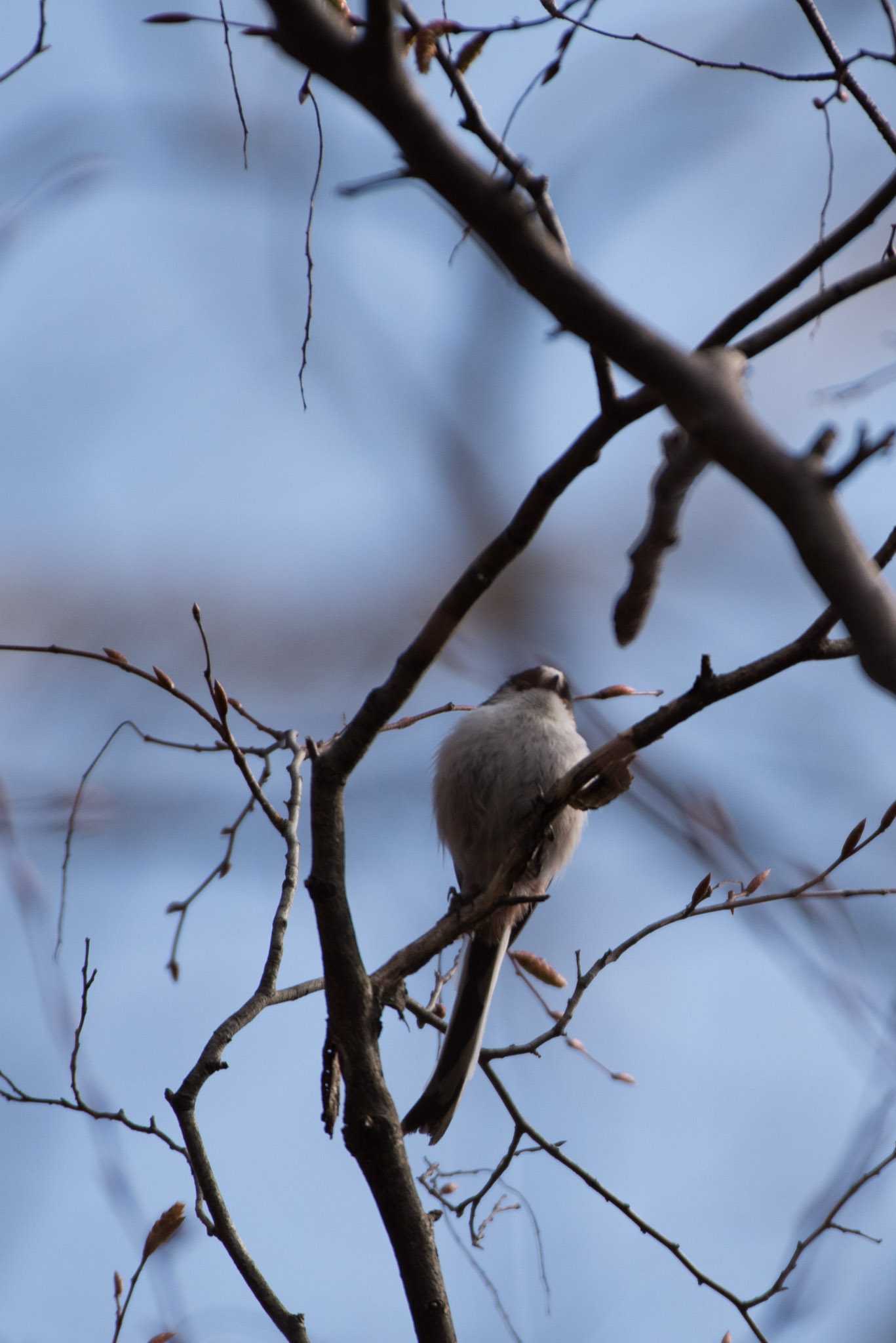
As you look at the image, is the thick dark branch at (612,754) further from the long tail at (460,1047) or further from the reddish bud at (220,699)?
the long tail at (460,1047)

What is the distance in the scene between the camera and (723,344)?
4.81 ft

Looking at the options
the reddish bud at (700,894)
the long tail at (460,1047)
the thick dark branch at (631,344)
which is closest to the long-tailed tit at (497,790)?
the long tail at (460,1047)

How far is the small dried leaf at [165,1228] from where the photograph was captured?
7.12 feet

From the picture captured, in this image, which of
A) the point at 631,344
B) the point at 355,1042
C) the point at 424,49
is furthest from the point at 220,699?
the point at 631,344

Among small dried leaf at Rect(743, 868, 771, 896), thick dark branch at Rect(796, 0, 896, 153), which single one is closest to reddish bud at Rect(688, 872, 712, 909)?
small dried leaf at Rect(743, 868, 771, 896)

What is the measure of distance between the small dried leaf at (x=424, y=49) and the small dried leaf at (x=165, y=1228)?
6.59 feet

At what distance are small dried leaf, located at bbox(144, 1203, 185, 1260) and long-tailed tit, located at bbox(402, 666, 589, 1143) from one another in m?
1.23

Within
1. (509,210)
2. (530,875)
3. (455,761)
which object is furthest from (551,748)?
(509,210)

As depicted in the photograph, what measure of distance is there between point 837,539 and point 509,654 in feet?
3.11

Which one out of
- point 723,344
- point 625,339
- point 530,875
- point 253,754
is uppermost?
point 253,754

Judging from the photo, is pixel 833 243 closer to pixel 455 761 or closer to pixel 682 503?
pixel 682 503

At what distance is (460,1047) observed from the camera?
306 cm

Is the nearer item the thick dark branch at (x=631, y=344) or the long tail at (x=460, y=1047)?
the thick dark branch at (x=631, y=344)

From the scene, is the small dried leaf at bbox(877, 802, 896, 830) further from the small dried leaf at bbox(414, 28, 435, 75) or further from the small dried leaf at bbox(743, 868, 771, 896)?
the small dried leaf at bbox(414, 28, 435, 75)
